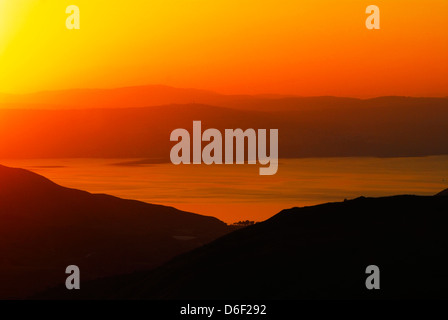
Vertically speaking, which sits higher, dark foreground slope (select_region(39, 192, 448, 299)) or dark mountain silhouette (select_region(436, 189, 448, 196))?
dark mountain silhouette (select_region(436, 189, 448, 196))

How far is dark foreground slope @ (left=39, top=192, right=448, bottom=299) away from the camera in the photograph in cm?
7775

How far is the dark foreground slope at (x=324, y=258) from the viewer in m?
77.8

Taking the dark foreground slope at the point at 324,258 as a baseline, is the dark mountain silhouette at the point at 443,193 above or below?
above

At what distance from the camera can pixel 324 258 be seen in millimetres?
87188

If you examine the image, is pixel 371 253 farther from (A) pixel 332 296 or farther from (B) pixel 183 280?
(B) pixel 183 280

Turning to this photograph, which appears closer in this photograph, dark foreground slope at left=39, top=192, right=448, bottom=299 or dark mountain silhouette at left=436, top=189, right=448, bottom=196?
dark foreground slope at left=39, top=192, right=448, bottom=299

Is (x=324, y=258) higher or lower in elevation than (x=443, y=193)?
lower

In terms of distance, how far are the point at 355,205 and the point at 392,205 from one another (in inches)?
237

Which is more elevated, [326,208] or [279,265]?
[326,208]

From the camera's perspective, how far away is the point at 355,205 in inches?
4008

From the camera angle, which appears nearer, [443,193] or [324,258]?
[324,258]

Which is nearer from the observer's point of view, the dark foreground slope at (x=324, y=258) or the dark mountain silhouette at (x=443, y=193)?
the dark foreground slope at (x=324, y=258)
